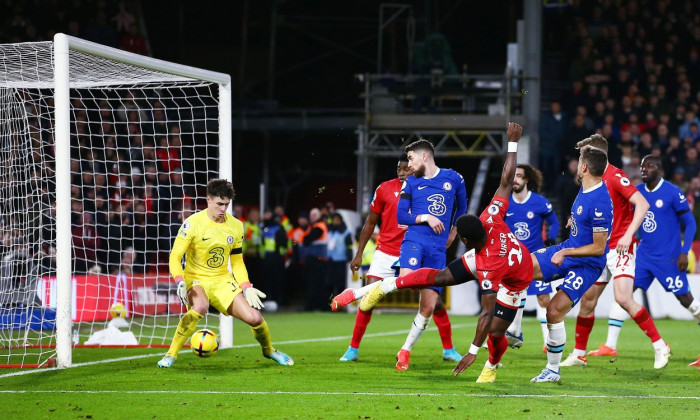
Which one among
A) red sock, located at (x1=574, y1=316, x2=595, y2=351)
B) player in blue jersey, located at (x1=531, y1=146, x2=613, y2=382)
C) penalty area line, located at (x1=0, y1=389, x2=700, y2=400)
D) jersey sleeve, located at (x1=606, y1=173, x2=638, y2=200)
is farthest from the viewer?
red sock, located at (x1=574, y1=316, x2=595, y2=351)

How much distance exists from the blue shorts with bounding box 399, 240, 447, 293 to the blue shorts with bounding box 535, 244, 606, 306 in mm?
1269

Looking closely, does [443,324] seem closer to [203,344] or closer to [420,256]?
[420,256]

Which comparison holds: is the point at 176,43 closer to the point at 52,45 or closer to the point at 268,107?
the point at 268,107

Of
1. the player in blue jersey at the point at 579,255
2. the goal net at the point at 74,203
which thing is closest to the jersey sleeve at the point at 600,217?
the player in blue jersey at the point at 579,255

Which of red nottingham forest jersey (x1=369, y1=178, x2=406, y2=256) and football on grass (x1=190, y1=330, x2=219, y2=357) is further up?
red nottingham forest jersey (x1=369, y1=178, x2=406, y2=256)

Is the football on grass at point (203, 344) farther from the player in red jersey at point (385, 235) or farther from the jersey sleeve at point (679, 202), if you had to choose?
the jersey sleeve at point (679, 202)

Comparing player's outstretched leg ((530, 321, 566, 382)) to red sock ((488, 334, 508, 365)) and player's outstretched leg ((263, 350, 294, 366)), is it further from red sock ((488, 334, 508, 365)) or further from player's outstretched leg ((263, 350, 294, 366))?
player's outstretched leg ((263, 350, 294, 366))

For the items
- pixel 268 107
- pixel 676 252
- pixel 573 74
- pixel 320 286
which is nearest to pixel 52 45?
pixel 676 252

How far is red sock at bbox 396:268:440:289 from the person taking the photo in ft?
27.1

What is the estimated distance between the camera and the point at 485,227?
7906 millimetres

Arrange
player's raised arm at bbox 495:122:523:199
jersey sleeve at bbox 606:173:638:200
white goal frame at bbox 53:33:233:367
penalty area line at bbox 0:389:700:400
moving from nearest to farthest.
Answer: penalty area line at bbox 0:389:700:400
player's raised arm at bbox 495:122:523:199
white goal frame at bbox 53:33:233:367
jersey sleeve at bbox 606:173:638:200

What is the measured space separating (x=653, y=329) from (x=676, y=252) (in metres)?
1.76

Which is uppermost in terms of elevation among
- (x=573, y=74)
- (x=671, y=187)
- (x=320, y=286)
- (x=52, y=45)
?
(x=573, y=74)

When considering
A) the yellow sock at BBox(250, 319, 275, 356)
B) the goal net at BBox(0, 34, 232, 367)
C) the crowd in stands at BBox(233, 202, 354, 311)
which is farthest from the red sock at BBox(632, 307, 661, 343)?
the crowd in stands at BBox(233, 202, 354, 311)
